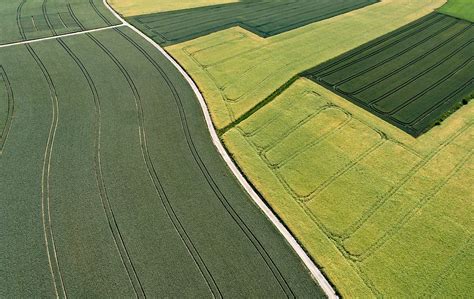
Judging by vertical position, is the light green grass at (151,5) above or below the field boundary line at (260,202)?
above

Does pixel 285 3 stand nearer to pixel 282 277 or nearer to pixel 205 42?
pixel 205 42

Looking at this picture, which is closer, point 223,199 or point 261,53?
point 223,199

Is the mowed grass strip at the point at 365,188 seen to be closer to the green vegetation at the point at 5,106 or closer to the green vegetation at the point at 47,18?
the green vegetation at the point at 5,106

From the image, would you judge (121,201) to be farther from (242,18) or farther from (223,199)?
(242,18)

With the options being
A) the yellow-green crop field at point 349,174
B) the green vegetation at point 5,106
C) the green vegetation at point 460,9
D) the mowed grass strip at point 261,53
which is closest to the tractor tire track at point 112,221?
the green vegetation at point 5,106

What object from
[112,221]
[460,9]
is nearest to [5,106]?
[112,221]

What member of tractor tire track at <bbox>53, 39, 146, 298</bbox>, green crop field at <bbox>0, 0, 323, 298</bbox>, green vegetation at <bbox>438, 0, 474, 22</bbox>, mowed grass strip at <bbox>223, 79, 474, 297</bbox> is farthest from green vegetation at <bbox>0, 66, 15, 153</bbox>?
green vegetation at <bbox>438, 0, 474, 22</bbox>

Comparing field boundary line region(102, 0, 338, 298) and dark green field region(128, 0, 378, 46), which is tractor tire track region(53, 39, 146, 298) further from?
dark green field region(128, 0, 378, 46)
